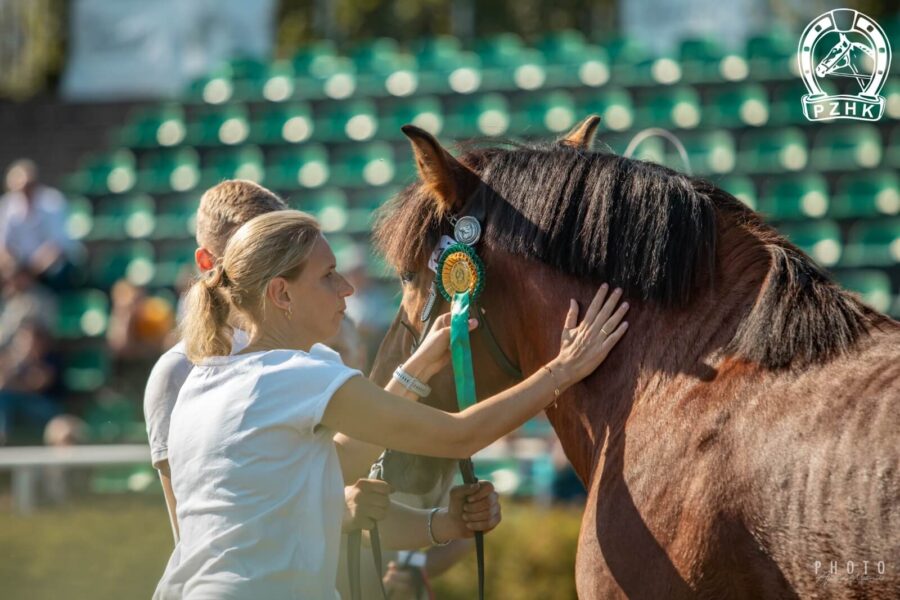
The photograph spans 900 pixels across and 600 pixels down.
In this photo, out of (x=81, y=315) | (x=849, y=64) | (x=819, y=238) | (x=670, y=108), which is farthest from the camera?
(x=670, y=108)

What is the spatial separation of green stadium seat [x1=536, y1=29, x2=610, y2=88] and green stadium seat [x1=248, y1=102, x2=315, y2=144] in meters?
2.72

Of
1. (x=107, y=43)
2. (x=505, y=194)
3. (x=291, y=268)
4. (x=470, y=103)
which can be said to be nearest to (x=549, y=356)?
(x=505, y=194)

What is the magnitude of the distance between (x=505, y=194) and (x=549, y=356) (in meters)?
0.43

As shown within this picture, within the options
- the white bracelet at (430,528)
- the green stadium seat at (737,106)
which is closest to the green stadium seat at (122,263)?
the green stadium seat at (737,106)

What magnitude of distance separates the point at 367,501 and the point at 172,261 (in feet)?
29.9

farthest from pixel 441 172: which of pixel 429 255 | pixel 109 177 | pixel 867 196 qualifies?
pixel 109 177

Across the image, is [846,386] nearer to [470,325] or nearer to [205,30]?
[470,325]

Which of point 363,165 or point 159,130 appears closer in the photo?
point 363,165

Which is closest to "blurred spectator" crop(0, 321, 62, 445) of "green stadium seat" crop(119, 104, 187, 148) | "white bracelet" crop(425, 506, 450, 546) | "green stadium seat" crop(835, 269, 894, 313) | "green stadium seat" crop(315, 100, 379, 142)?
"green stadium seat" crop(119, 104, 187, 148)

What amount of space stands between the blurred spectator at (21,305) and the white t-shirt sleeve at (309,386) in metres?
8.16

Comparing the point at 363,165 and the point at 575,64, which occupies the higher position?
the point at 575,64

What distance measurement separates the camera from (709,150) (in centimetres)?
1087

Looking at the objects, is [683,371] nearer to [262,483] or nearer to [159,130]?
[262,483]

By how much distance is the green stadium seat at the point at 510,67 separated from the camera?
12336 millimetres
